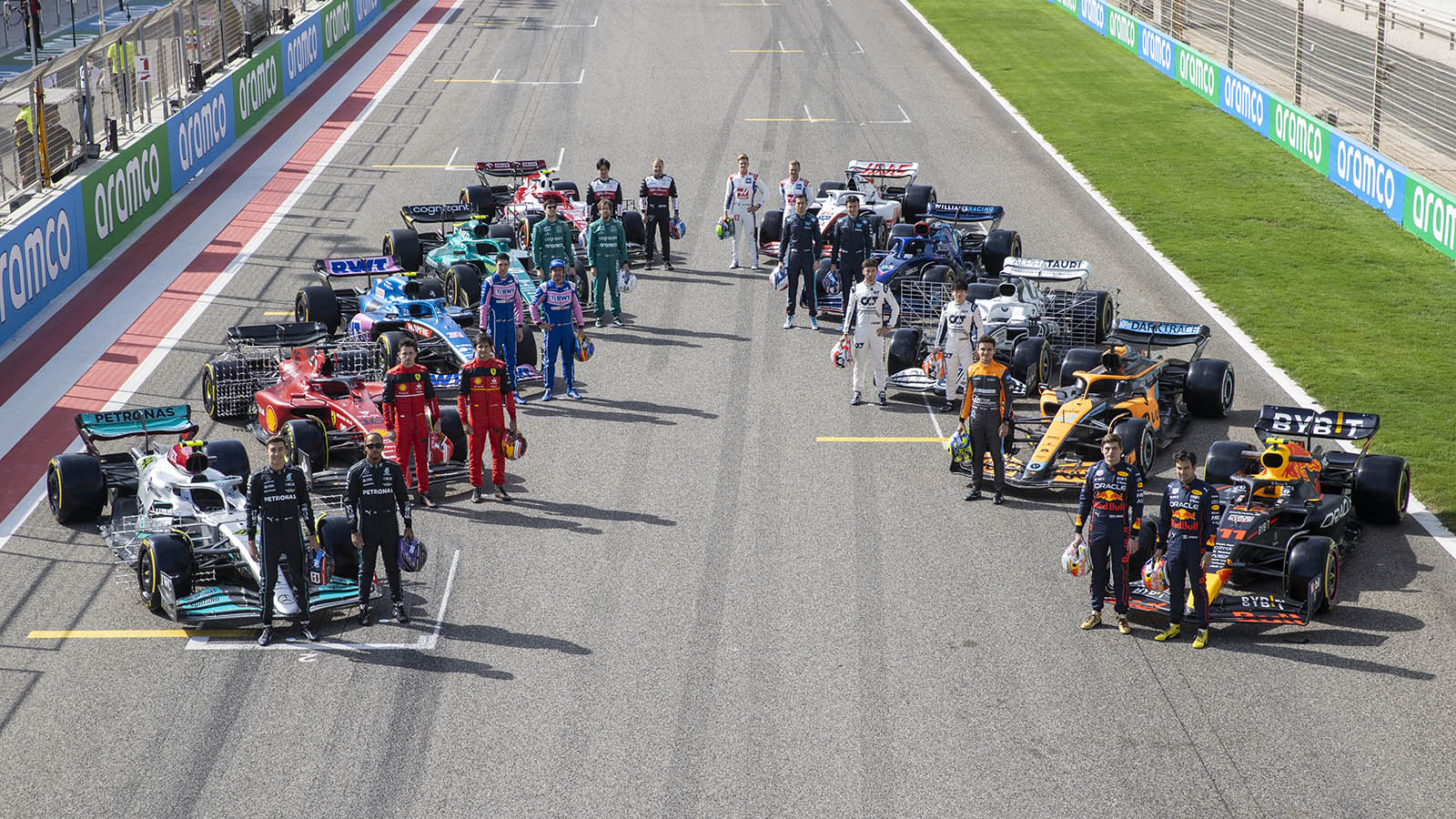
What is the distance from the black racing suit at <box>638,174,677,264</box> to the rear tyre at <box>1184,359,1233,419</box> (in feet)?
31.4

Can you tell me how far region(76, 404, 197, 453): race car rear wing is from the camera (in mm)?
15953

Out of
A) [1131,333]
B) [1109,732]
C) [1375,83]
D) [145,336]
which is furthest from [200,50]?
[1109,732]

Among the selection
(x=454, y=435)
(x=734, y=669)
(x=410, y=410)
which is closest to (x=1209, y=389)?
(x=734, y=669)

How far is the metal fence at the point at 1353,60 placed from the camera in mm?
28188

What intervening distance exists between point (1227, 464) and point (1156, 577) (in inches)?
101

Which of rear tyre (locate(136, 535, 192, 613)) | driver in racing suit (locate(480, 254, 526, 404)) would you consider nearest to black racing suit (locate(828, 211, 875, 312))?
driver in racing suit (locate(480, 254, 526, 404))

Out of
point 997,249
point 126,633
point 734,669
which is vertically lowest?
point 734,669

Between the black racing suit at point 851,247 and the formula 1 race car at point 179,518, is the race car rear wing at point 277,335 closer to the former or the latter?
the formula 1 race car at point 179,518

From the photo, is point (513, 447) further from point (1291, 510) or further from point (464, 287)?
point (1291, 510)

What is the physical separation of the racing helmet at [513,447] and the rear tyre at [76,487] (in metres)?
4.19

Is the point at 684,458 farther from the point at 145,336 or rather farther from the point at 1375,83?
the point at 1375,83

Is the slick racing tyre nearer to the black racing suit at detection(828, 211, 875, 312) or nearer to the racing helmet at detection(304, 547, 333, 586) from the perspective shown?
the black racing suit at detection(828, 211, 875, 312)

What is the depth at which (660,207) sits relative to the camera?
25016 millimetres

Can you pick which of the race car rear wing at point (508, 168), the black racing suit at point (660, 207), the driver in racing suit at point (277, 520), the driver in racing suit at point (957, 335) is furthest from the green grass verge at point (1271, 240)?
the driver in racing suit at point (277, 520)
